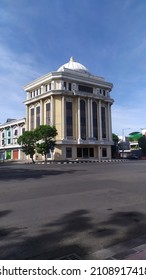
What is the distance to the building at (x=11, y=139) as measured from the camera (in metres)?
68.3

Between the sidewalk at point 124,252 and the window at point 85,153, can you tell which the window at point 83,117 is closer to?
the window at point 85,153

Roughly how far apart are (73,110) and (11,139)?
28863mm

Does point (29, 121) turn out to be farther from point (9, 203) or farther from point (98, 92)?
point (9, 203)

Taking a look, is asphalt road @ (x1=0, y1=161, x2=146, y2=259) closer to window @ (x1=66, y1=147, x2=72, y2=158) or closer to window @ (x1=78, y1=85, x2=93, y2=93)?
window @ (x1=66, y1=147, x2=72, y2=158)

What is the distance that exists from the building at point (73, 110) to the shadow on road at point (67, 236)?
150 feet

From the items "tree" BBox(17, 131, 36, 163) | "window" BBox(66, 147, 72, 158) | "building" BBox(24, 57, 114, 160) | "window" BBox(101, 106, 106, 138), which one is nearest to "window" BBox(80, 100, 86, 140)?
"building" BBox(24, 57, 114, 160)

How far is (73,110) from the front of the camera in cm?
5494

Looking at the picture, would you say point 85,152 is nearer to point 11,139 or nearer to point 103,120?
point 103,120

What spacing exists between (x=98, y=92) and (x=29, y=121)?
1988cm

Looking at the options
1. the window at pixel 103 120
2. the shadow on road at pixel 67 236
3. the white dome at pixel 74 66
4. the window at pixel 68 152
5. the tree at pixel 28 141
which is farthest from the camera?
the white dome at pixel 74 66

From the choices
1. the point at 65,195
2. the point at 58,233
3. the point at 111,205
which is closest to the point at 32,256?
the point at 58,233

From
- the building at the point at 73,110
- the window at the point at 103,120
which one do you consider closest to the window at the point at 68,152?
the building at the point at 73,110

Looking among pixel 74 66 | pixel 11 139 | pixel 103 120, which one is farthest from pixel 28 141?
pixel 11 139
